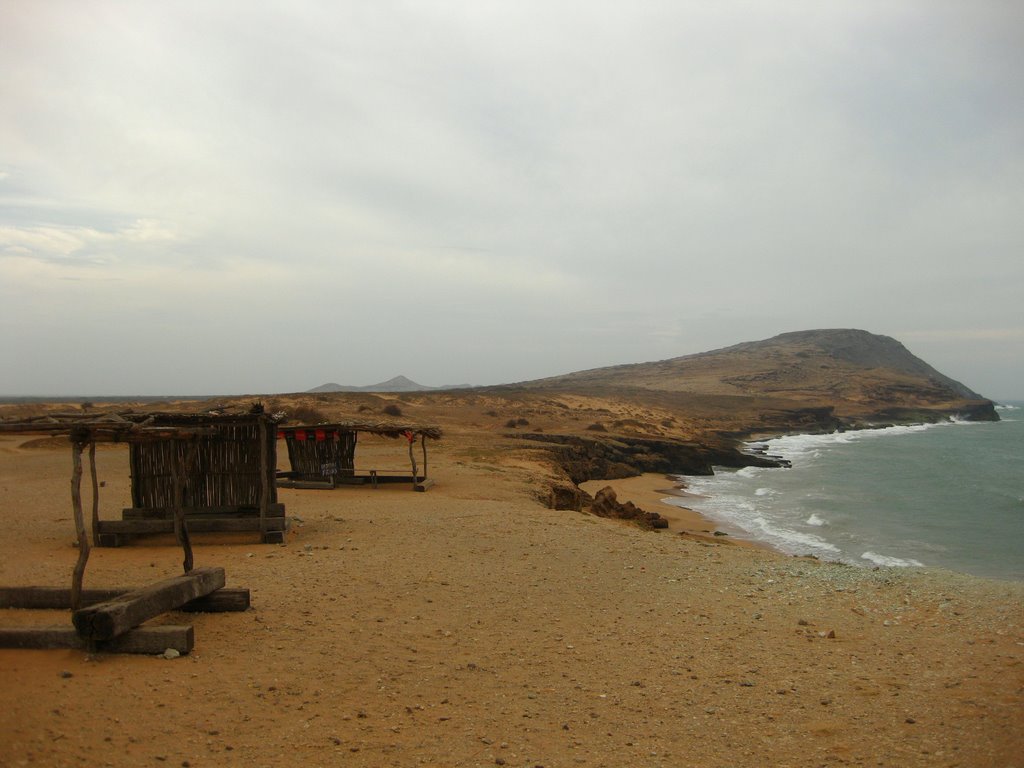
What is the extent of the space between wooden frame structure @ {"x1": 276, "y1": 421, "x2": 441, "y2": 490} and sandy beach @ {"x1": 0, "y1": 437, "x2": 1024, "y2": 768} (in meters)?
7.09

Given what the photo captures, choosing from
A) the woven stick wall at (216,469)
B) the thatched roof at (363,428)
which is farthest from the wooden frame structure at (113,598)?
the thatched roof at (363,428)

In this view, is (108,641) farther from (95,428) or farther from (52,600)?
(95,428)

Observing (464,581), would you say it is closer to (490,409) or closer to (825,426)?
(490,409)

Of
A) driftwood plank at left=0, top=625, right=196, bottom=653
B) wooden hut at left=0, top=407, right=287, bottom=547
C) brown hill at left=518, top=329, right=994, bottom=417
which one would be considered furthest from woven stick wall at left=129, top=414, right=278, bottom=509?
brown hill at left=518, top=329, right=994, bottom=417

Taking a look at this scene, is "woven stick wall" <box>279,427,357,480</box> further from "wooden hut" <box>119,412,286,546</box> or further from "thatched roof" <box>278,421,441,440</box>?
"wooden hut" <box>119,412,286,546</box>

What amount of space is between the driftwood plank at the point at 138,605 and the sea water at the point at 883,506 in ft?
46.9

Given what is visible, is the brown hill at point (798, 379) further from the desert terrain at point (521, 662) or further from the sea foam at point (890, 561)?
the desert terrain at point (521, 662)

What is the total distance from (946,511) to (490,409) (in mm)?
29180

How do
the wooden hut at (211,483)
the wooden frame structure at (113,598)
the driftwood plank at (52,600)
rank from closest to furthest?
the wooden frame structure at (113,598), the driftwood plank at (52,600), the wooden hut at (211,483)

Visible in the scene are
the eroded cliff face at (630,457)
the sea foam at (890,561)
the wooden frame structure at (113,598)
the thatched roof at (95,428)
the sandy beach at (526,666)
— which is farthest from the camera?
the eroded cliff face at (630,457)

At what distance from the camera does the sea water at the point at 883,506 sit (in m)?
18.5

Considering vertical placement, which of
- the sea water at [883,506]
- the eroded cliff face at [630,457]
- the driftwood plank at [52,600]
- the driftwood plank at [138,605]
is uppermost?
the driftwood plank at [138,605]

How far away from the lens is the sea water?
1852 centimetres

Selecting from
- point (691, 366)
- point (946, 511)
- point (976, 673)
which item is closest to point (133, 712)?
point (976, 673)
